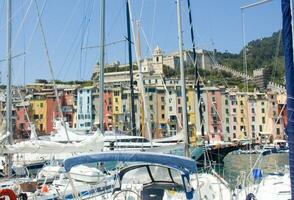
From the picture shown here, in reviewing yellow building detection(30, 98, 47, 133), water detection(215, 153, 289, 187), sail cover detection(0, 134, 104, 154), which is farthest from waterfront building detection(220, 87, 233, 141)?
sail cover detection(0, 134, 104, 154)

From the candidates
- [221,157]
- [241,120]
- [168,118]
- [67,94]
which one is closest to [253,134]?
[241,120]

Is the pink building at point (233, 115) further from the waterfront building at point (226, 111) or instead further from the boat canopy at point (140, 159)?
the boat canopy at point (140, 159)

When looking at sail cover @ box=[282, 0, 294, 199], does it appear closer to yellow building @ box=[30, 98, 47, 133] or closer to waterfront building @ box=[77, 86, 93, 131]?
waterfront building @ box=[77, 86, 93, 131]

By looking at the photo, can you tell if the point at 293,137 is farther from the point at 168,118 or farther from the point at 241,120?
the point at 241,120

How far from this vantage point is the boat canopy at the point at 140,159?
9219mm

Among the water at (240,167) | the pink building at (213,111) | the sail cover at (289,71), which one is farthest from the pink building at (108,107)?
the sail cover at (289,71)

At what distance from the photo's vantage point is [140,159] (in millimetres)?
9297

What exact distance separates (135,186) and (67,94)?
314 feet

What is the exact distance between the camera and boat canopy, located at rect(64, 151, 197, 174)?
922 cm

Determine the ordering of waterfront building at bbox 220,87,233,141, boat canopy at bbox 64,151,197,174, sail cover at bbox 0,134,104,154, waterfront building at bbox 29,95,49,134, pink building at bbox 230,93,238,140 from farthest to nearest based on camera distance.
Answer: pink building at bbox 230,93,238,140
waterfront building at bbox 220,87,233,141
waterfront building at bbox 29,95,49,134
sail cover at bbox 0,134,104,154
boat canopy at bbox 64,151,197,174

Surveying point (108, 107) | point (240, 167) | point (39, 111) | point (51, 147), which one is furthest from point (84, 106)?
point (51, 147)

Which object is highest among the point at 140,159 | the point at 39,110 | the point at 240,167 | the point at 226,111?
the point at 39,110

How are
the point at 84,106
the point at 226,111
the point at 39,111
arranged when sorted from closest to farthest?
the point at 84,106 < the point at 39,111 < the point at 226,111

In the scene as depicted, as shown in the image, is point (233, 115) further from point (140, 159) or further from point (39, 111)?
point (140, 159)
